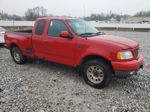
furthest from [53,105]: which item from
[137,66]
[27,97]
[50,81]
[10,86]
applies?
[137,66]

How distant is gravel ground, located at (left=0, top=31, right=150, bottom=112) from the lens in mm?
3296

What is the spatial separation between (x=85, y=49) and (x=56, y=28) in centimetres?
134

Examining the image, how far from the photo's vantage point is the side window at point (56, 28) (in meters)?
4.66

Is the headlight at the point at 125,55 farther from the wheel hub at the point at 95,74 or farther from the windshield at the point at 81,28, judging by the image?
the windshield at the point at 81,28

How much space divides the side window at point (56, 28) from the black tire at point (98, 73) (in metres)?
1.34

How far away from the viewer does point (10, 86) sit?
429 cm

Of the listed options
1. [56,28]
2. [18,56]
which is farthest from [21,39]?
[56,28]

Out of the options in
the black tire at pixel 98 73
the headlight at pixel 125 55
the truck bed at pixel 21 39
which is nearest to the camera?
the headlight at pixel 125 55

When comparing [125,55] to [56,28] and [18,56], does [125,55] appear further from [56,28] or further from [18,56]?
[18,56]

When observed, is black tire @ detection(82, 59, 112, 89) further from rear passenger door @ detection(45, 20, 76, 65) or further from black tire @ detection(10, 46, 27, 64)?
black tire @ detection(10, 46, 27, 64)

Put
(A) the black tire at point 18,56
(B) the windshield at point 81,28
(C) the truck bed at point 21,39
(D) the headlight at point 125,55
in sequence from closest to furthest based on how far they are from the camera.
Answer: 1. (D) the headlight at point 125,55
2. (B) the windshield at point 81,28
3. (C) the truck bed at point 21,39
4. (A) the black tire at point 18,56

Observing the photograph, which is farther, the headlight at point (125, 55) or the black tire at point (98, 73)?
the black tire at point (98, 73)

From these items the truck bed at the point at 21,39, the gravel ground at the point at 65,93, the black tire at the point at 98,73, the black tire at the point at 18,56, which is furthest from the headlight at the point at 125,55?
the black tire at the point at 18,56

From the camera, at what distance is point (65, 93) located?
3.91 metres
